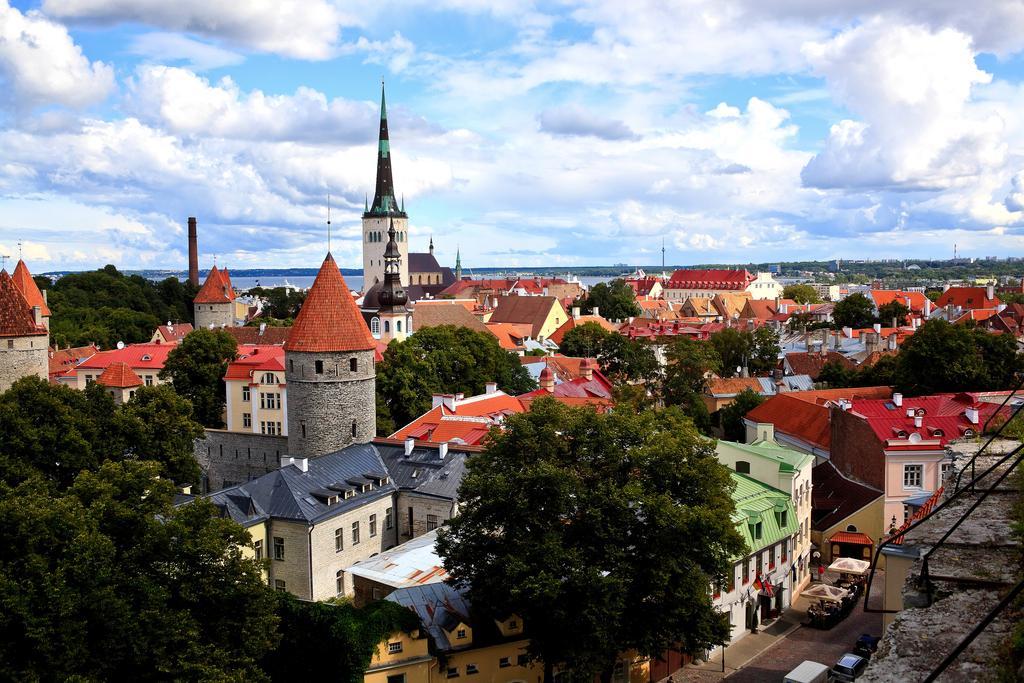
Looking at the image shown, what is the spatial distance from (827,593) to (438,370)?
2371cm

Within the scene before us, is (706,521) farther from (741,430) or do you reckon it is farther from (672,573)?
(741,430)

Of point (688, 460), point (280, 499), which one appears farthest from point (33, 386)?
point (688, 460)

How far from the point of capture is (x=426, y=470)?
32.2 meters

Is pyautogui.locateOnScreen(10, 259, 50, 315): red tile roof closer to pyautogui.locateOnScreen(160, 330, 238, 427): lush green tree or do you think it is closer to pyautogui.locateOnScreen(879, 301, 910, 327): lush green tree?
pyautogui.locateOnScreen(160, 330, 238, 427): lush green tree

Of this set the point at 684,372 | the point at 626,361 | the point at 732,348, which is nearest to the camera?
the point at 684,372

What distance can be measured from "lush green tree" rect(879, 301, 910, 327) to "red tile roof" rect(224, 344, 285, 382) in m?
57.7

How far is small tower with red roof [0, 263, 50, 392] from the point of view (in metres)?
46.8

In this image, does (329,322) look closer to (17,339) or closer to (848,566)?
(848,566)

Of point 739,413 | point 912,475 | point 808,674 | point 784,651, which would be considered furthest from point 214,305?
point 808,674

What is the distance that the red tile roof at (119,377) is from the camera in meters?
53.4

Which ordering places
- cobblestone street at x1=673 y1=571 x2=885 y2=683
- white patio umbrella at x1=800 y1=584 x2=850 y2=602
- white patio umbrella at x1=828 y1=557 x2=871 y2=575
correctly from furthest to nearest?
white patio umbrella at x1=828 y1=557 x2=871 y2=575 → white patio umbrella at x1=800 y1=584 x2=850 y2=602 → cobblestone street at x1=673 y1=571 x2=885 y2=683

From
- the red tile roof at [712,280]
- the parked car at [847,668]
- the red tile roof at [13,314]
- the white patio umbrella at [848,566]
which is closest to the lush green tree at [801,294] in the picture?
the red tile roof at [712,280]

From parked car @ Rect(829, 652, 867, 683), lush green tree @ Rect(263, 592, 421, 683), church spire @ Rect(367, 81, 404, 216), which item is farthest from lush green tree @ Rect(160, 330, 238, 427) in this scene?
church spire @ Rect(367, 81, 404, 216)

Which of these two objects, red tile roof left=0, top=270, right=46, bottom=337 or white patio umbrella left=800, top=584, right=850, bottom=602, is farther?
red tile roof left=0, top=270, right=46, bottom=337
